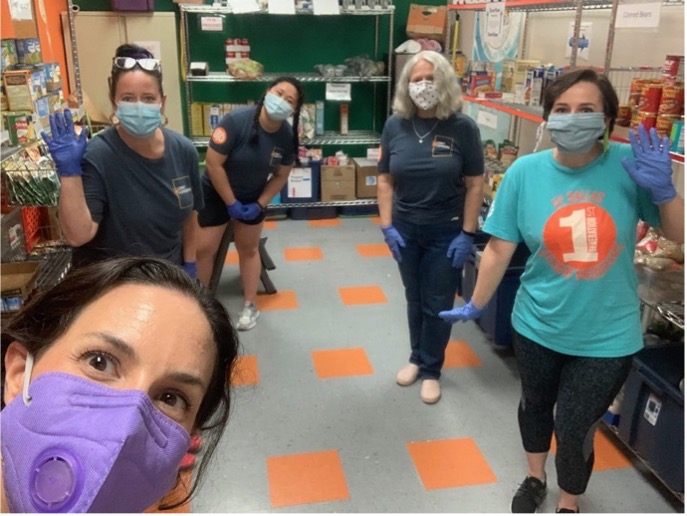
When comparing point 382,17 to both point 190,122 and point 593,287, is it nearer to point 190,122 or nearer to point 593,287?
point 190,122

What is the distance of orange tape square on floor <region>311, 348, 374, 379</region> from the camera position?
123 inches

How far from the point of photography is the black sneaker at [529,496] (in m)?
2.18

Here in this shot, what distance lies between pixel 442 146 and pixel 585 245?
3.13 ft

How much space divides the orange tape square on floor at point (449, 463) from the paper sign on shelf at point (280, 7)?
3.72 meters

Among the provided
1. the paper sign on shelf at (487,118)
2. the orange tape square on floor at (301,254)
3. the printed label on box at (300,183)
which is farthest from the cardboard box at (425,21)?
the orange tape square on floor at (301,254)

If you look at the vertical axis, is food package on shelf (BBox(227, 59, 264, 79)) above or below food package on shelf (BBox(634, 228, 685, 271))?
above

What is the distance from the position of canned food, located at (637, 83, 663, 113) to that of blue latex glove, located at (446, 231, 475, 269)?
2.77 feet

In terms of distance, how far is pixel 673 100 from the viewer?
7.39 feet

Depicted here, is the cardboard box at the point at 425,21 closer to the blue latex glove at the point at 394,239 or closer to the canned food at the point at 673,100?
the blue latex glove at the point at 394,239

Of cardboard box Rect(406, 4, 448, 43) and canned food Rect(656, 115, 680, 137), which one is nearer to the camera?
canned food Rect(656, 115, 680, 137)

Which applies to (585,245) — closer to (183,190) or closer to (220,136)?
(183,190)

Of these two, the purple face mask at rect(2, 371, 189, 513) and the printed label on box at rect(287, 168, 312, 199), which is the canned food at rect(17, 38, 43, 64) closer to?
the purple face mask at rect(2, 371, 189, 513)

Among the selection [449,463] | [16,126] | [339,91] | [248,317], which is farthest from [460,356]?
[339,91]

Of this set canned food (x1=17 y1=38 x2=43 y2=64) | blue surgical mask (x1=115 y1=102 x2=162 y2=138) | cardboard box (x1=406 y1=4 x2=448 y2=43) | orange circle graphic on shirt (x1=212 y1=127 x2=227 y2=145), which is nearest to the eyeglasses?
blue surgical mask (x1=115 y1=102 x2=162 y2=138)
